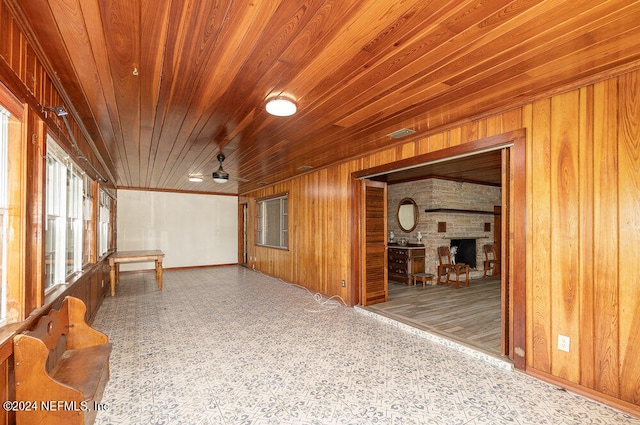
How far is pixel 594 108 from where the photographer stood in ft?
7.56

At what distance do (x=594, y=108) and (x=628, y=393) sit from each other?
78.7 inches

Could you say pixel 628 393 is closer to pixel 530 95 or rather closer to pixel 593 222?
pixel 593 222

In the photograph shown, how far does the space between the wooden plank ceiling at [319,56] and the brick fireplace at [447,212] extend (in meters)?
3.65

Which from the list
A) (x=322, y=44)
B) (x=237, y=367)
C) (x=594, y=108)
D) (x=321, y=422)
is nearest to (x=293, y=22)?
(x=322, y=44)

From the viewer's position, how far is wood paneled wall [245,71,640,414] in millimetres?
2154

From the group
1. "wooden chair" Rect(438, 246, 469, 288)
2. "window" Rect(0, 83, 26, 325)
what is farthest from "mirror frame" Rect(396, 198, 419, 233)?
"window" Rect(0, 83, 26, 325)

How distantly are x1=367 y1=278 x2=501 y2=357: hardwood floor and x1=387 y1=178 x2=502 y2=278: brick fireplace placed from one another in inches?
40.1

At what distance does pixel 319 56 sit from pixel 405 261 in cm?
528

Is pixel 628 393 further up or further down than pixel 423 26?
further down

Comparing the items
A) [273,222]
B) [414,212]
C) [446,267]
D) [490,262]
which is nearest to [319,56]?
[414,212]

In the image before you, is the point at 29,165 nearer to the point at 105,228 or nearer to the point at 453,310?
the point at 453,310

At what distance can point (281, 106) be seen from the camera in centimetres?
264

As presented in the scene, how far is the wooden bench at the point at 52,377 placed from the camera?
1.56 meters

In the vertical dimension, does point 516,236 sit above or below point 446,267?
above
